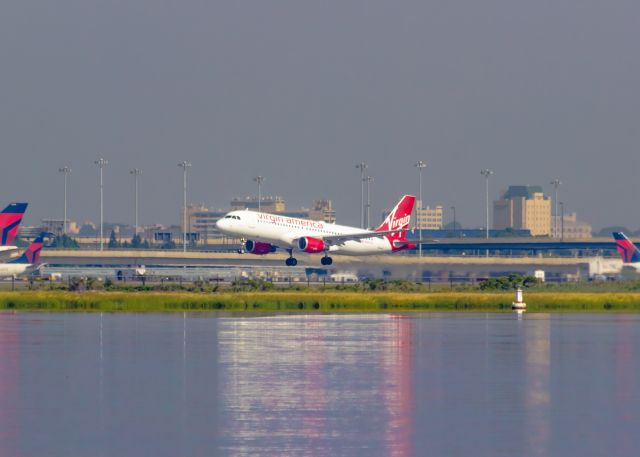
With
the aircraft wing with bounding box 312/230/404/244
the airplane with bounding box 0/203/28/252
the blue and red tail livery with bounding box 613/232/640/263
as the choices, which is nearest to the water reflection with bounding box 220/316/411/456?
the aircraft wing with bounding box 312/230/404/244

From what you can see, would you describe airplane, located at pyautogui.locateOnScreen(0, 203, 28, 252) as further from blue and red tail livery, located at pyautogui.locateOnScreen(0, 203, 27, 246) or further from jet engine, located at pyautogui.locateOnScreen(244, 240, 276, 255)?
jet engine, located at pyautogui.locateOnScreen(244, 240, 276, 255)

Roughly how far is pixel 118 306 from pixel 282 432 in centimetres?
6011

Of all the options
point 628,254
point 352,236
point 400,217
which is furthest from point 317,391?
point 628,254

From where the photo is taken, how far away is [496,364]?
4781 centimetres

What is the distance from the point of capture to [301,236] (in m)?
125

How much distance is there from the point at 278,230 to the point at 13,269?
126ft

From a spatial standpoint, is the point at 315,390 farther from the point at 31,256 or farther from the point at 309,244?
the point at 31,256

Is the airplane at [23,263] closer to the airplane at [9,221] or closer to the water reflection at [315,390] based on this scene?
the airplane at [9,221]

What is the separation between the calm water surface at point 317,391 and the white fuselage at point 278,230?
55.7 meters

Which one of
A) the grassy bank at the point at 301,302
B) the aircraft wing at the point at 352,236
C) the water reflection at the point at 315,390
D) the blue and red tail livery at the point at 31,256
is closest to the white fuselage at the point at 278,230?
the aircraft wing at the point at 352,236

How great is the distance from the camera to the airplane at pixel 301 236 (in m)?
122

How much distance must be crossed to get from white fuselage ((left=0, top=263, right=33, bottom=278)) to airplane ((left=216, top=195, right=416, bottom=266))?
31.8 meters

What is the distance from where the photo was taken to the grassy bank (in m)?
89.8

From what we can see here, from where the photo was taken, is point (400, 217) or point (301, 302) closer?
point (301, 302)
